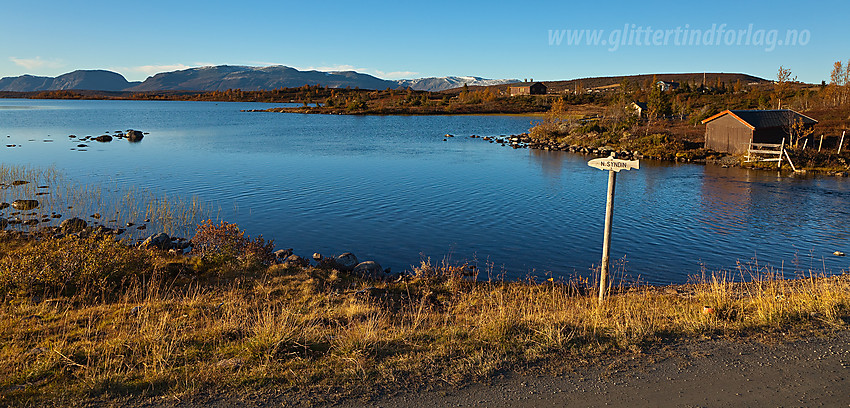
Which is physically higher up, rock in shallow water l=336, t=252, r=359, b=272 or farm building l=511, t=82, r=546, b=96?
farm building l=511, t=82, r=546, b=96

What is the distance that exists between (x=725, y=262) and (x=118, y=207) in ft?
71.6

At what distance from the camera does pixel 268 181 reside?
28812 millimetres

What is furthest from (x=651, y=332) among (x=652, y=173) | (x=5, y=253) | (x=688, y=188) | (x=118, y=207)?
(x=652, y=173)

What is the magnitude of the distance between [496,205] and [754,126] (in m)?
25.5

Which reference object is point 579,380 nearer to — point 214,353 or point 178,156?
point 214,353

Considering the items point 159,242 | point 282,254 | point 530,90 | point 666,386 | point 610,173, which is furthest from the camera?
point 530,90

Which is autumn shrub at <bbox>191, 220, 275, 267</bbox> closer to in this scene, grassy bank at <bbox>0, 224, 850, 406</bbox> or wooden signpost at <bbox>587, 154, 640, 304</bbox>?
grassy bank at <bbox>0, 224, 850, 406</bbox>

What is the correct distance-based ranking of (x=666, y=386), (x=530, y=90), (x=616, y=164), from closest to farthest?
1. (x=666, y=386)
2. (x=616, y=164)
3. (x=530, y=90)

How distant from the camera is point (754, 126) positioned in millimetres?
38156

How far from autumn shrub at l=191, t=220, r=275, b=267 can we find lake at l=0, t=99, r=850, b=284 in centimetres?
229

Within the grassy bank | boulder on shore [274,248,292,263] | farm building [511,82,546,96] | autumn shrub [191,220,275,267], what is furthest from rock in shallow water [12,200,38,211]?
farm building [511,82,546,96]

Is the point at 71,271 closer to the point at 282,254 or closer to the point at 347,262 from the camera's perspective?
the point at 282,254

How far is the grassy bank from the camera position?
5.91 m

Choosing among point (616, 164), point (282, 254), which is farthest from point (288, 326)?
point (282, 254)
